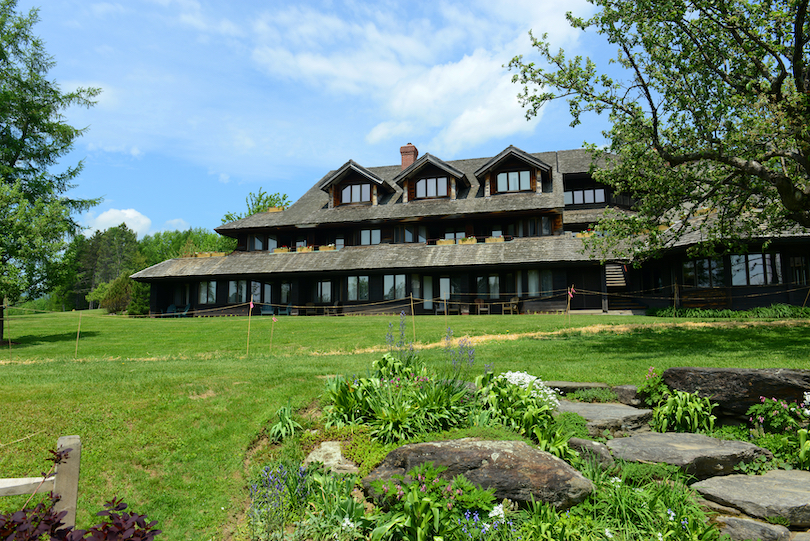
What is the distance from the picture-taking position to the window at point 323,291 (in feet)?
111

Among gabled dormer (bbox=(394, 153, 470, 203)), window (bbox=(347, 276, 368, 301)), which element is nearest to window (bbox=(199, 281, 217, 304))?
window (bbox=(347, 276, 368, 301))

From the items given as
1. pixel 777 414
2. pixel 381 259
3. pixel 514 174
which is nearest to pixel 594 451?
pixel 777 414

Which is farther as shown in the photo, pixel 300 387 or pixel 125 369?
pixel 125 369

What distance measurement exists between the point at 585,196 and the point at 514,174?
662 centimetres

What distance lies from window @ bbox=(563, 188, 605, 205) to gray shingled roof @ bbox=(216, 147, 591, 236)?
1941 mm

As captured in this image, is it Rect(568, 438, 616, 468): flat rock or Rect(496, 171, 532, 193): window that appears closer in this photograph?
Rect(568, 438, 616, 468): flat rock

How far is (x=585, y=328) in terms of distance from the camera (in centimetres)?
1883

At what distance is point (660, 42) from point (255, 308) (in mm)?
28107

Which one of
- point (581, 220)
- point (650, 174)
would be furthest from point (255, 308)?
point (650, 174)

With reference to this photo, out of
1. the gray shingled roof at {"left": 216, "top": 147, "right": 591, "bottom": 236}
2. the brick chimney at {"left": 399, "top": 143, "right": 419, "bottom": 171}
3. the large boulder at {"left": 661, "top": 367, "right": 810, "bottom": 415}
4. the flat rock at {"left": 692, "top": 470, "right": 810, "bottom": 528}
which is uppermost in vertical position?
the brick chimney at {"left": 399, "top": 143, "right": 419, "bottom": 171}

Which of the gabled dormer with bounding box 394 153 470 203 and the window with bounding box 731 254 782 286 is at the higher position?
the gabled dormer with bounding box 394 153 470 203

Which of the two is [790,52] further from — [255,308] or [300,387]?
[255,308]

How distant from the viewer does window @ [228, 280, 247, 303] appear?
116ft

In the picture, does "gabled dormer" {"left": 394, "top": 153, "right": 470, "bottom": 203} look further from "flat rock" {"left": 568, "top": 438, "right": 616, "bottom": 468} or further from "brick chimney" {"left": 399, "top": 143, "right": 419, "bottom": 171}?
"flat rock" {"left": 568, "top": 438, "right": 616, "bottom": 468}
